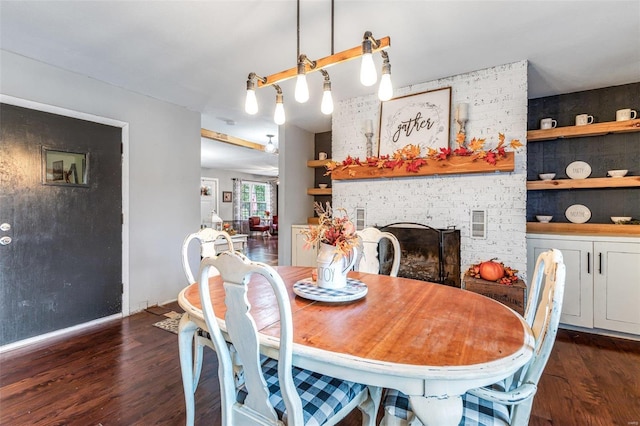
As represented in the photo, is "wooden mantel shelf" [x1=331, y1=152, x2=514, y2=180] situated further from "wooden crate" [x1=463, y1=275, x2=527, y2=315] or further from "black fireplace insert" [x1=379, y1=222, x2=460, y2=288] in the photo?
"wooden crate" [x1=463, y1=275, x2=527, y2=315]

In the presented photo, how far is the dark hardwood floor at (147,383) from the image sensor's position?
Answer: 1.73 m

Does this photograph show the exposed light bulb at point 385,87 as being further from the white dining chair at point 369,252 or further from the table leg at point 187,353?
the table leg at point 187,353

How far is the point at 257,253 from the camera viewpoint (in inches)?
309

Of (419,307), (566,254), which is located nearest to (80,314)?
(419,307)

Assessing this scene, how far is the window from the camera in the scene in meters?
11.7

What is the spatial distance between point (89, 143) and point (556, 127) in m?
4.91

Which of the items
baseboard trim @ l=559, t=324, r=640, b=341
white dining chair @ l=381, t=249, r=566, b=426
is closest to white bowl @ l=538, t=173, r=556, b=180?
baseboard trim @ l=559, t=324, r=640, b=341

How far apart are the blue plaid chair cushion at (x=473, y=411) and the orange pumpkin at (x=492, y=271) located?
5.87ft

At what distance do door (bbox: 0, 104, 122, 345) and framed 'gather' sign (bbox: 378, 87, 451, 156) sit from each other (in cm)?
291

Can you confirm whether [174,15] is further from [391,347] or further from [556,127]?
[556,127]

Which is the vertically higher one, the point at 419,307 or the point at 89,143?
the point at 89,143

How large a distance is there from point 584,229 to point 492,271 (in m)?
1.24

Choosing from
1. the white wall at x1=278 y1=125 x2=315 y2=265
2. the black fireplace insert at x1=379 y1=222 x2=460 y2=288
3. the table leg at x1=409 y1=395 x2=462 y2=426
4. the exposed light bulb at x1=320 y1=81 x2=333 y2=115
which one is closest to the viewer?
the table leg at x1=409 y1=395 x2=462 y2=426

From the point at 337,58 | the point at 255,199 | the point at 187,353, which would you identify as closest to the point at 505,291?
the point at 337,58
